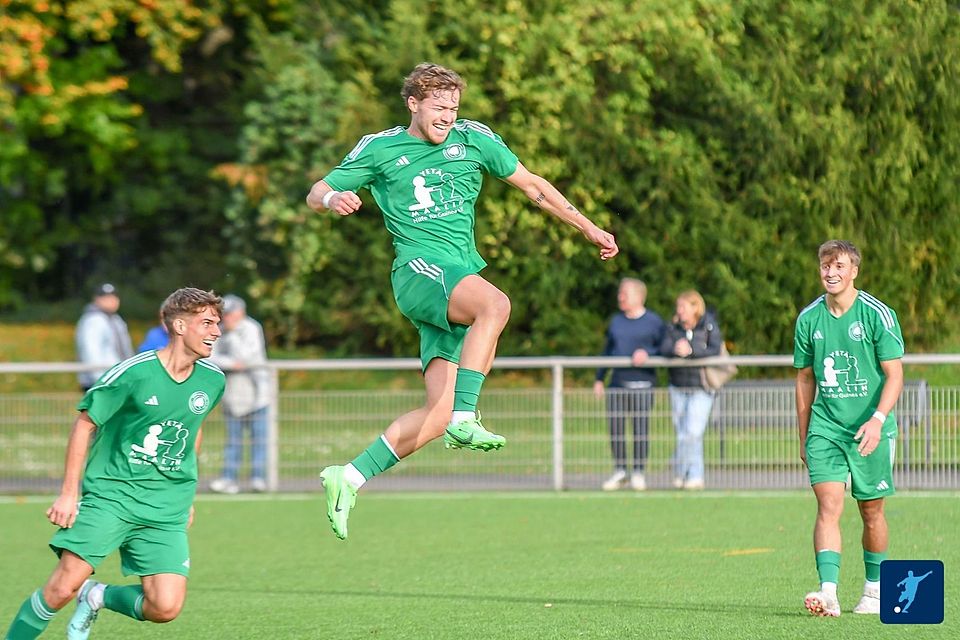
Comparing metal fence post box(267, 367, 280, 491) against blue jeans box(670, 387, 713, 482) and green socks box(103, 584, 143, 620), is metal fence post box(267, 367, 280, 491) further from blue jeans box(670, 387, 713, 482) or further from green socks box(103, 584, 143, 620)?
green socks box(103, 584, 143, 620)

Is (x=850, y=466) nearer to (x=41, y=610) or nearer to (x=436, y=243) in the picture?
(x=436, y=243)

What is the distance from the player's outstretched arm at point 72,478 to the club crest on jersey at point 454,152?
2.12 m

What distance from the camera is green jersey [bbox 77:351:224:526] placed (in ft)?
25.5

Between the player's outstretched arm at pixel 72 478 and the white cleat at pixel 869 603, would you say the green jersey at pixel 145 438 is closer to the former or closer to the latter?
the player's outstretched arm at pixel 72 478

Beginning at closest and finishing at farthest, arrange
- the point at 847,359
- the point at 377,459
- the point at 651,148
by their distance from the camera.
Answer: the point at 377,459 < the point at 847,359 < the point at 651,148

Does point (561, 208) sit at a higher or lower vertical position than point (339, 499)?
higher

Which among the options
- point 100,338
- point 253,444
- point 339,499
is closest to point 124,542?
point 339,499

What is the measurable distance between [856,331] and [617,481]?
776 centimetres

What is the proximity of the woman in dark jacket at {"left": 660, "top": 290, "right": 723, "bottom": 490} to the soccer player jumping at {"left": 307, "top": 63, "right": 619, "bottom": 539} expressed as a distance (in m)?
8.14

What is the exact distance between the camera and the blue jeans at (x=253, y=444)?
17047mm

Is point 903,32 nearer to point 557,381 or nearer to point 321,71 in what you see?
point 557,381

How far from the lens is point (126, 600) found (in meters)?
8.03

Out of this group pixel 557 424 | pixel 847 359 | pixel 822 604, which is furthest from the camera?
pixel 557 424

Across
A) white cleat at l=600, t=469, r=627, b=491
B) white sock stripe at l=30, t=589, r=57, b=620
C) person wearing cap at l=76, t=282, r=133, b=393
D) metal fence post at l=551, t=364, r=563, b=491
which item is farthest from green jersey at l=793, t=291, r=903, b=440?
person wearing cap at l=76, t=282, r=133, b=393
